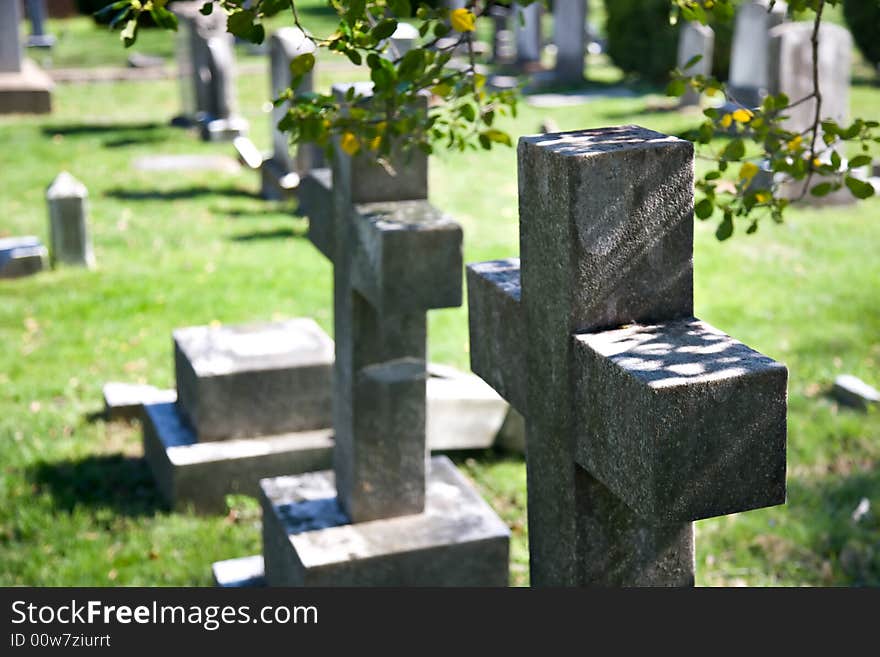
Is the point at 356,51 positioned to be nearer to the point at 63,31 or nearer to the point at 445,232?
the point at 445,232

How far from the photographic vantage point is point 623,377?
205 centimetres

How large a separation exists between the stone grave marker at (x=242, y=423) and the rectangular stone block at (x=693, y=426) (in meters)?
3.22

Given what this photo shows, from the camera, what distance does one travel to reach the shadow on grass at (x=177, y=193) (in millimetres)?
11133

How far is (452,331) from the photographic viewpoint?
7195mm

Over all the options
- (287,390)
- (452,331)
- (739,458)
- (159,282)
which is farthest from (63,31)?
(739,458)

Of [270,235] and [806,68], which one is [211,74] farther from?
[806,68]

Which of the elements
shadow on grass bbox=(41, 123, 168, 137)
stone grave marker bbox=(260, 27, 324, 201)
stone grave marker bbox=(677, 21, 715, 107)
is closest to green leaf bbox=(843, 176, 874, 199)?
stone grave marker bbox=(260, 27, 324, 201)

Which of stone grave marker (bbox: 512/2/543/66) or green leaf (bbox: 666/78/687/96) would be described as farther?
stone grave marker (bbox: 512/2/543/66)

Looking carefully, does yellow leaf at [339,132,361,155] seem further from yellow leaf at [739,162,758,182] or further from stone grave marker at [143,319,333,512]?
stone grave marker at [143,319,333,512]

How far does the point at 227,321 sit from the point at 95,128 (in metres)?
8.46

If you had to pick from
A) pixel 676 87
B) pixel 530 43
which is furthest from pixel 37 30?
pixel 676 87

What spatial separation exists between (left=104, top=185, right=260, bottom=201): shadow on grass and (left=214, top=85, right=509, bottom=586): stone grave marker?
7452 mm

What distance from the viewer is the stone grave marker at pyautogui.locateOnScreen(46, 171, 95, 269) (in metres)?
8.69

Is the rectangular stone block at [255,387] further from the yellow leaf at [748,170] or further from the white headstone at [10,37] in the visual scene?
the white headstone at [10,37]
